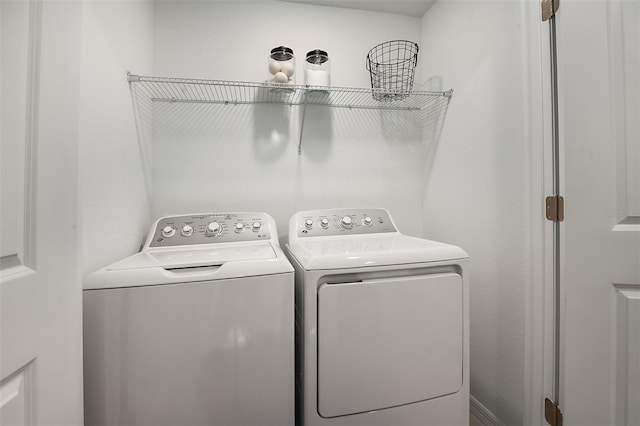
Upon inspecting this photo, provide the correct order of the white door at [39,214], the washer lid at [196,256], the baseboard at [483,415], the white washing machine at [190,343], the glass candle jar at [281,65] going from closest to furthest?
the white door at [39,214] → the white washing machine at [190,343] → the washer lid at [196,256] → the baseboard at [483,415] → the glass candle jar at [281,65]

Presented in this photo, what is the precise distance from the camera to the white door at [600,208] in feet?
3.04

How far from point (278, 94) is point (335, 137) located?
0.45 metres

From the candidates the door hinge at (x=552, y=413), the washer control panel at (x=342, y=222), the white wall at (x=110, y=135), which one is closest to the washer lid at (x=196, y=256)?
the white wall at (x=110, y=135)

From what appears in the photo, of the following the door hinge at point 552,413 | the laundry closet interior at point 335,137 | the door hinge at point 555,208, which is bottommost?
the door hinge at point 552,413

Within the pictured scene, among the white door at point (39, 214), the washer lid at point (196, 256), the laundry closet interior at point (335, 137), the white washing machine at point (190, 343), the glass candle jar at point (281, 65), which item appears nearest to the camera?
the white door at point (39, 214)

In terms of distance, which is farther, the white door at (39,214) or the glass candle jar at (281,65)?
the glass candle jar at (281,65)

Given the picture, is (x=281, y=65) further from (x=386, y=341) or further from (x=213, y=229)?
(x=386, y=341)

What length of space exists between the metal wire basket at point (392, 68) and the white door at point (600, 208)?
30.2 inches

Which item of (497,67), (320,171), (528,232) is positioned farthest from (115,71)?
(528,232)

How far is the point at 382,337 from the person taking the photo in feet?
3.28

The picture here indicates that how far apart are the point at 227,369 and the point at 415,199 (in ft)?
5.07

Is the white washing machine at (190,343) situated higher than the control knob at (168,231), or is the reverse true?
the control knob at (168,231)

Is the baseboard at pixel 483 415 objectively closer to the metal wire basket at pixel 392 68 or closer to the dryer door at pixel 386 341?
the dryer door at pixel 386 341

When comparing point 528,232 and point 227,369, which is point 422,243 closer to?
point 528,232
